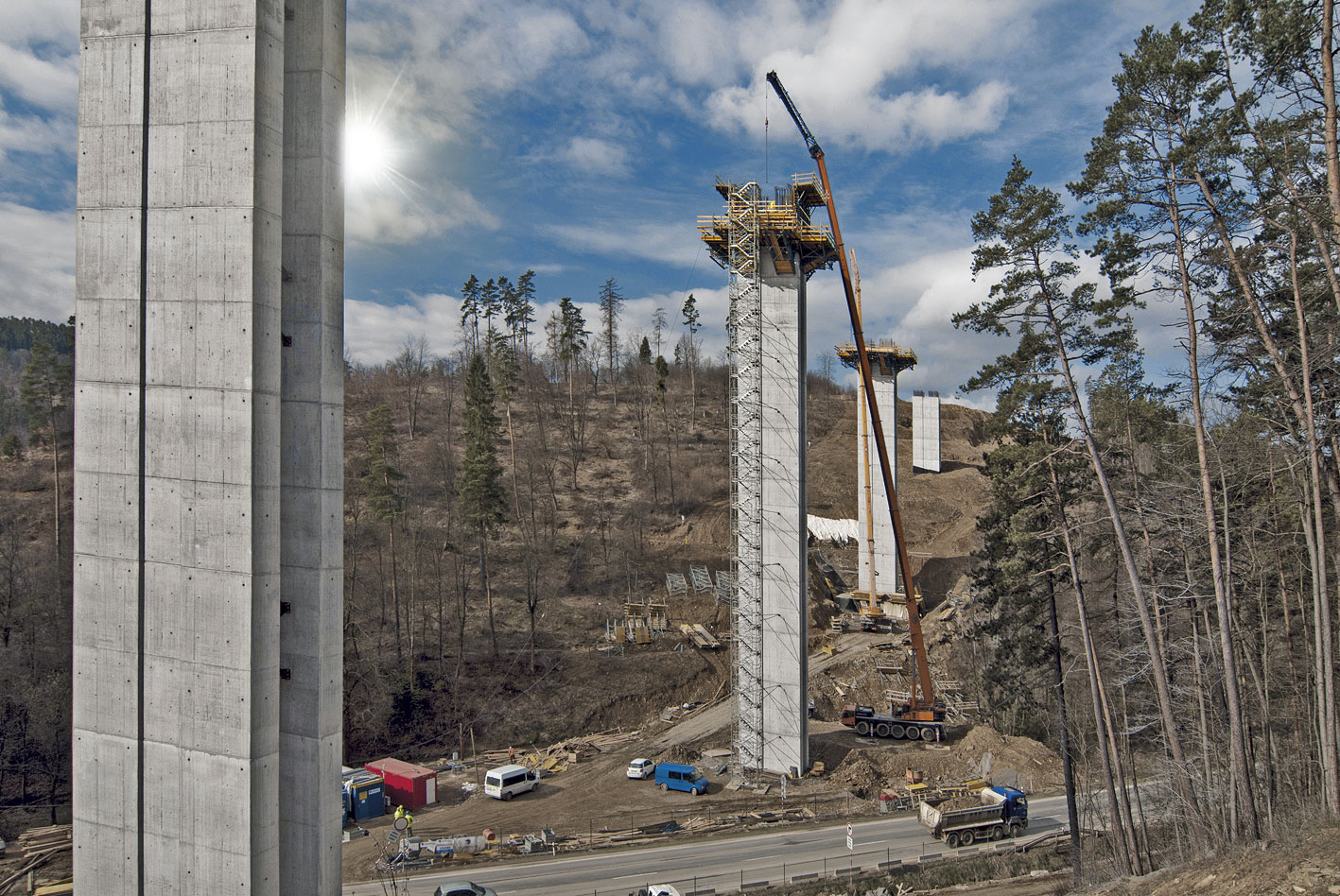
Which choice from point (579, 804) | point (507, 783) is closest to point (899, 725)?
point (579, 804)

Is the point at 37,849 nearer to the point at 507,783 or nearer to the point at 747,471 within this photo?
the point at 507,783

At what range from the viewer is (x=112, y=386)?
11.4m

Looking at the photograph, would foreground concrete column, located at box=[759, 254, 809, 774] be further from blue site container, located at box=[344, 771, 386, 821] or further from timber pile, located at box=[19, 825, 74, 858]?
timber pile, located at box=[19, 825, 74, 858]

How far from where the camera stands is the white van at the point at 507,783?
93.1 ft

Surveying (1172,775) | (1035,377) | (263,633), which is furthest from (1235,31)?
(263,633)

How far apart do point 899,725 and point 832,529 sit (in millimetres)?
29896

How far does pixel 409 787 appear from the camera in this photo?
1098 inches

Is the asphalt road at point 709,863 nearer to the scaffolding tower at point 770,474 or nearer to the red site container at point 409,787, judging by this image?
the scaffolding tower at point 770,474

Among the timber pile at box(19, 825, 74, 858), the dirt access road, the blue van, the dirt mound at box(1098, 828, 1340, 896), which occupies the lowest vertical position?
the dirt access road

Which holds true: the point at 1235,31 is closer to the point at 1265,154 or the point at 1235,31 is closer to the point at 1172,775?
the point at 1265,154

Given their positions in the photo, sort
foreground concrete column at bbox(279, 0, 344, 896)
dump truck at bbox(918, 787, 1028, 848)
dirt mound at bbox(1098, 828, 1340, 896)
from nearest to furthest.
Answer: dirt mound at bbox(1098, 828, 1340, 896)
foreground concrete column at bbox(279, 0, 344, 896)
dump truck at bbox(918, 787, 1028, 848)

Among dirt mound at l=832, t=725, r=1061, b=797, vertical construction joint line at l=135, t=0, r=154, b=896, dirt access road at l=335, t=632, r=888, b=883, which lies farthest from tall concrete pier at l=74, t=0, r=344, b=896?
dirt mound at l=832, t=725, r=1061, b=797

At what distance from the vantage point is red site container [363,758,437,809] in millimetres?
27859

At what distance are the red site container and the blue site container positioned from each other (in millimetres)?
715
